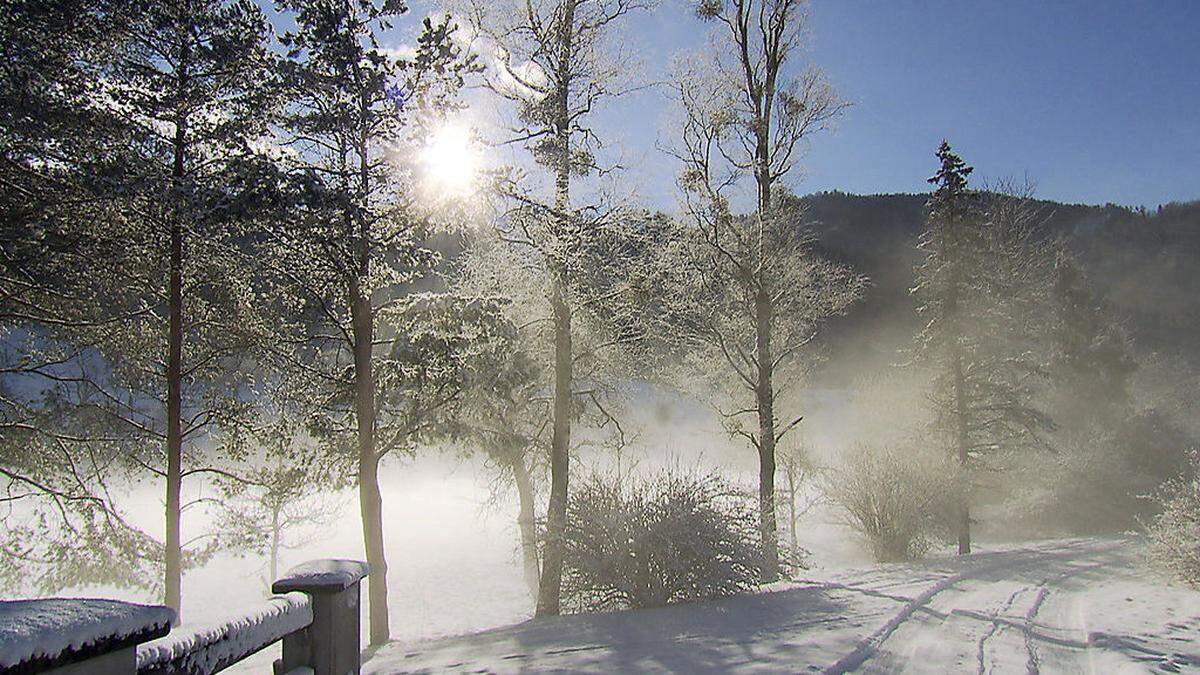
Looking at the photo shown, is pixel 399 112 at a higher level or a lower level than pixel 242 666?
higher

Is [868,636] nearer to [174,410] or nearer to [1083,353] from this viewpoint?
[174,410]

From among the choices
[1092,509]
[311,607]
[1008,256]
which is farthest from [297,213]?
[1092,509]

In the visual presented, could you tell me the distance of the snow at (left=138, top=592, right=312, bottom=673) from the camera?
2.04 metres

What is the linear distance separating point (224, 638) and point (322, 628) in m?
1.00

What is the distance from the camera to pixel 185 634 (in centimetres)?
219

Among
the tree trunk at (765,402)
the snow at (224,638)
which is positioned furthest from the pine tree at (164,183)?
the tree trunk at (765,402)

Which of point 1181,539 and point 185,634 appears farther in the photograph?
point 1181,539

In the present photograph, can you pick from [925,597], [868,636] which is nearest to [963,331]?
[925,597]

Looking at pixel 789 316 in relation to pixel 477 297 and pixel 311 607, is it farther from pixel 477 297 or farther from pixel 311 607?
pixel 311 607

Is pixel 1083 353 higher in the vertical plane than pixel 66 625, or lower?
higher

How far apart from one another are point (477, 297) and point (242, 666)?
591 cm

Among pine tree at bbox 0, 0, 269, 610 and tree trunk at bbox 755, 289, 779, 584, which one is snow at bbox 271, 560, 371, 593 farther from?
tree trunk at bbox 755, 289, 779, 584

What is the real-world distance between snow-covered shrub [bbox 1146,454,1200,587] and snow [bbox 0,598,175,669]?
13214 millimetres

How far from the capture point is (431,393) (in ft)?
42.3
